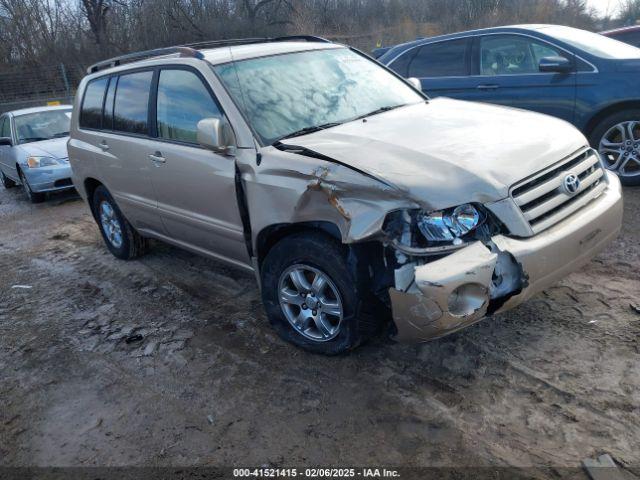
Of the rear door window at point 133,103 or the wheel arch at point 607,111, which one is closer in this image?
the rear door window at point 133,103

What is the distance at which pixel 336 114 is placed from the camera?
377 centimetres

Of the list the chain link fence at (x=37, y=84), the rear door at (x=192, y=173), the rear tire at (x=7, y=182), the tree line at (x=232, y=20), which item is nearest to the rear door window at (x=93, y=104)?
the rear door at (x=192, y=173)

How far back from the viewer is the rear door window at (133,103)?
436 centimetres

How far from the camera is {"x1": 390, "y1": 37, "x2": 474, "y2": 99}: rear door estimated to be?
6664 mm

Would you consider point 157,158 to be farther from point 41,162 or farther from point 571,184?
point 41,162

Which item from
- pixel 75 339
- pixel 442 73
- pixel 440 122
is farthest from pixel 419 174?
pixel 442 73

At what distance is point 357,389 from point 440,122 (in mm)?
1803

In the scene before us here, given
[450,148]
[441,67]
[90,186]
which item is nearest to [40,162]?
[90,186]

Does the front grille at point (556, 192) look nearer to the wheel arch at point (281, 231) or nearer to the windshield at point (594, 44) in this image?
the wheel arch at point (281, 231)

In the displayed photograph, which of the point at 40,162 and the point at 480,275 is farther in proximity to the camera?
the point at 40,162

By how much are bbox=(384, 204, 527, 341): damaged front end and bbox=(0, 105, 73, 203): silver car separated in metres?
7.57

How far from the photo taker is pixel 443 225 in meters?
2.75

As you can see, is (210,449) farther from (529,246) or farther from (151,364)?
(529,246)

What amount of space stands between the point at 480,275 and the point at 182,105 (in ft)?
8.30
